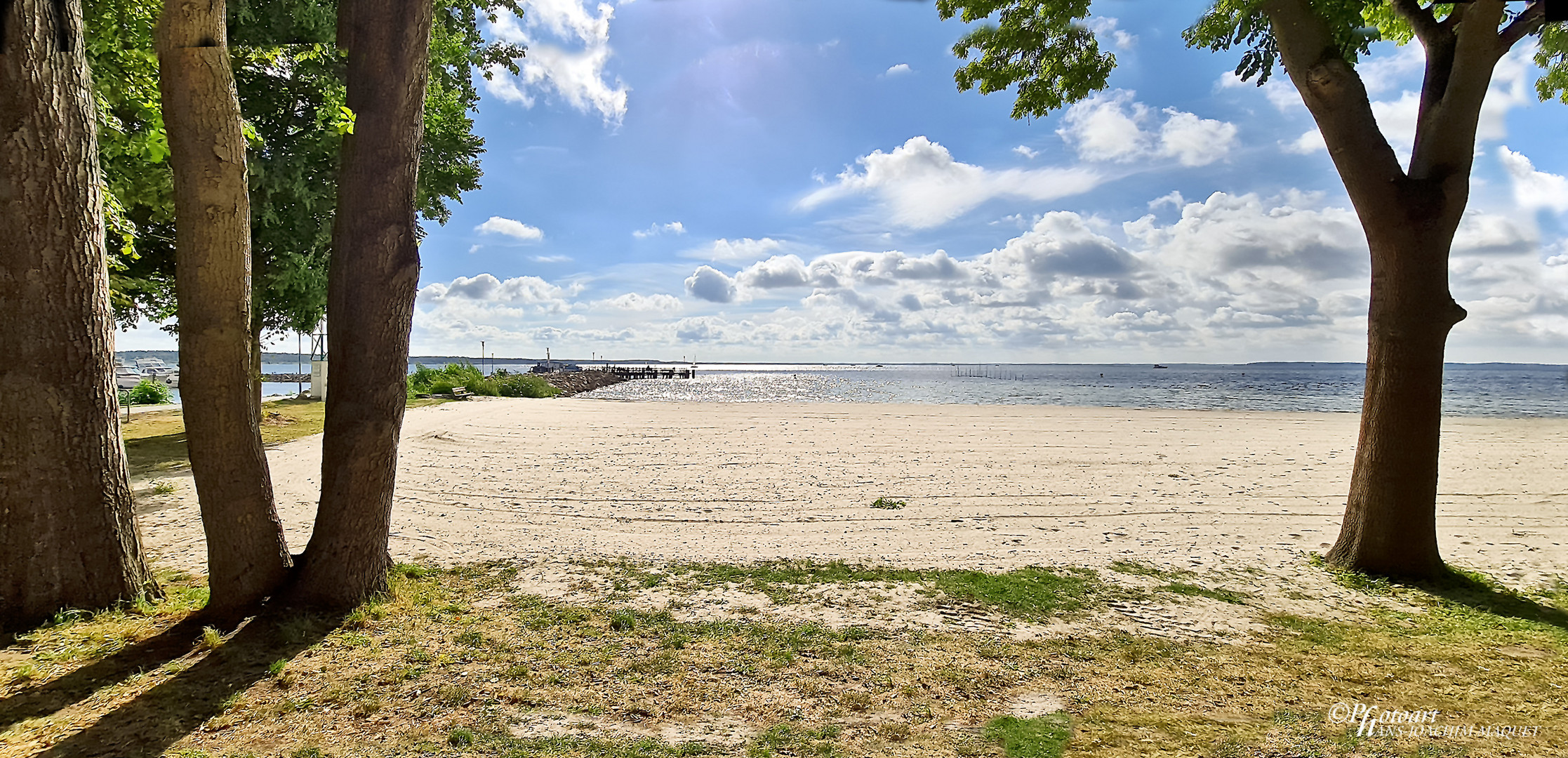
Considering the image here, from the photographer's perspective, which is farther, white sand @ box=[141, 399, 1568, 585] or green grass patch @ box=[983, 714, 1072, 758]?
white sand @ box=[141, 399, 1568, 585]

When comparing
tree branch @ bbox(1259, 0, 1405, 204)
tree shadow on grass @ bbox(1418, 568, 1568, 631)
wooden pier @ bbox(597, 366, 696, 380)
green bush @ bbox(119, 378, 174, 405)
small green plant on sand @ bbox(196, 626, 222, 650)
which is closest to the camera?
small green plant on sand @ bbox(196, 626, 222, 650)

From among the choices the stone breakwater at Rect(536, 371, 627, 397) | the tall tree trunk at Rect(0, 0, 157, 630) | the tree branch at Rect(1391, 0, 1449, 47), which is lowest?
the stone breakwater at Rect(536, 371, 627, 397)

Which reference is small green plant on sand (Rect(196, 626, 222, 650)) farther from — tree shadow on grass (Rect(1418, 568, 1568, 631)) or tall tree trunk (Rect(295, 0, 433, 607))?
tree shadow on grass (Rect(1418, 568, 1568, 631))

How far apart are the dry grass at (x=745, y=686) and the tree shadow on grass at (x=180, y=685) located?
16 mm

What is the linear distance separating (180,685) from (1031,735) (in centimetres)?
404

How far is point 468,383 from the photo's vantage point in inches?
1177

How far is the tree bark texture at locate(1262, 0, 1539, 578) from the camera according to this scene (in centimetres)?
526

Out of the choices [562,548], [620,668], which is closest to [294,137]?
[562,548]

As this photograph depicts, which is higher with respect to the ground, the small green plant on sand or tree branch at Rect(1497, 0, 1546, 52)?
tree branch at Rect(1497, 0, 1546, 52)

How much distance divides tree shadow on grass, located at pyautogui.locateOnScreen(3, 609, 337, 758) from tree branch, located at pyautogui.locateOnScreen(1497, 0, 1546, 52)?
9142mm

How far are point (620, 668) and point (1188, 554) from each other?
516cm

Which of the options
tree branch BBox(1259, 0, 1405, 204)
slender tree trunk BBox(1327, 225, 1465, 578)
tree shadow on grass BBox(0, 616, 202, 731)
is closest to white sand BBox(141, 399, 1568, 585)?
slender tree trunk BBox(1327, 225, 1465, 578)

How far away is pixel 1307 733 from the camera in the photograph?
305 cm

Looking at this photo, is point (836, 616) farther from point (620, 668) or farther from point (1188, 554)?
point (1188, 554)
